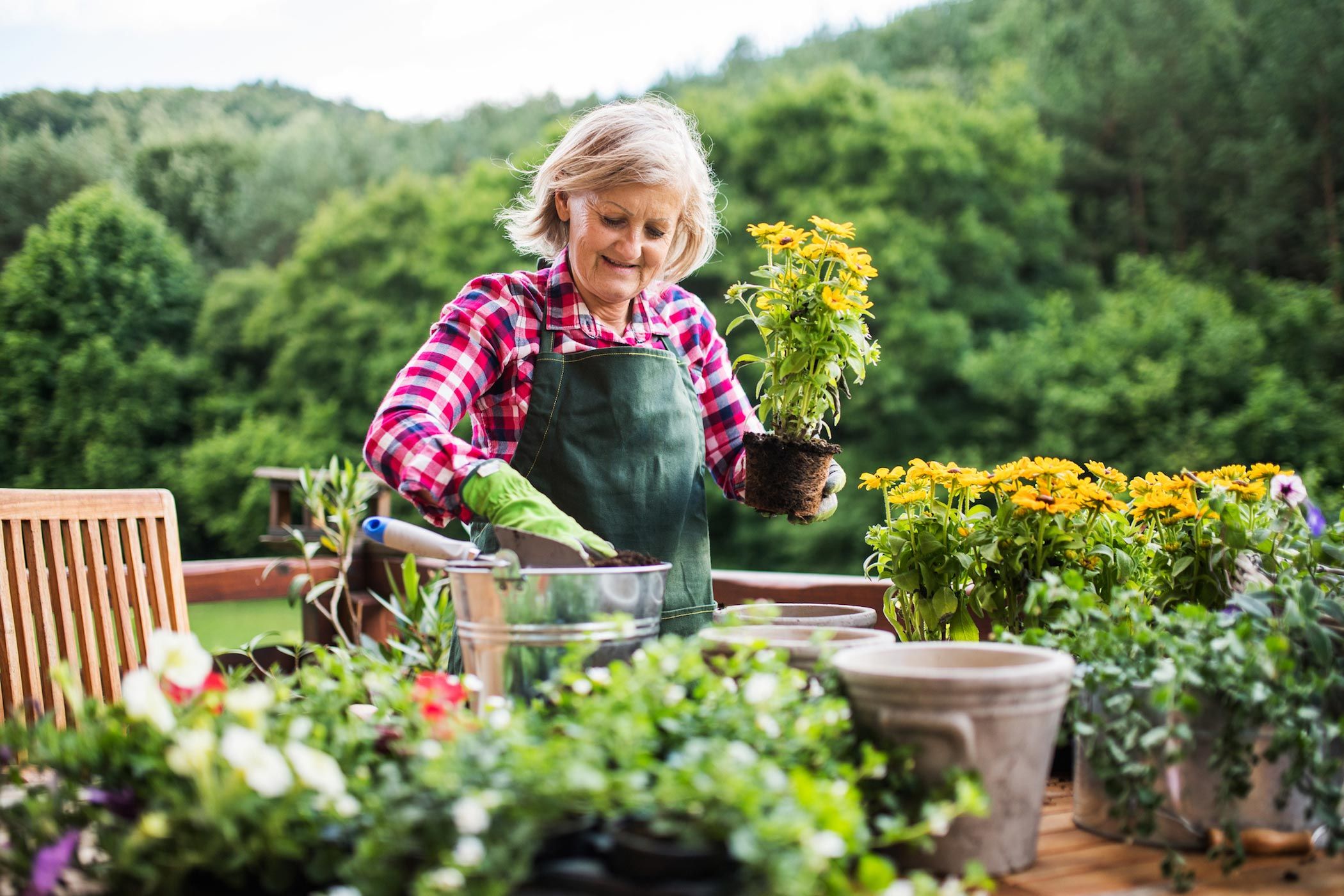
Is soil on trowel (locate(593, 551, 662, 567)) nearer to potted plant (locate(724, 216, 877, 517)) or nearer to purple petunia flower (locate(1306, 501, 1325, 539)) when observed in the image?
potted plant (locate(724, 216, 877, 517))

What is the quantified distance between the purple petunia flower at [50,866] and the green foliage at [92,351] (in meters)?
17.9

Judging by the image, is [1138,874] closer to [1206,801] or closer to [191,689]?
[1206,801]

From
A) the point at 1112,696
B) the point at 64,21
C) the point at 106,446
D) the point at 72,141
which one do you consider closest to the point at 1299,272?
the point at 1112,696

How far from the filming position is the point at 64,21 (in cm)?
2030

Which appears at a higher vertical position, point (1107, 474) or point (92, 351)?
point (92, 351)

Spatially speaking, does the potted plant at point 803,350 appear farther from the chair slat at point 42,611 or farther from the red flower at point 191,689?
the chair slat at point 42,611

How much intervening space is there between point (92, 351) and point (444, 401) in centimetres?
1858

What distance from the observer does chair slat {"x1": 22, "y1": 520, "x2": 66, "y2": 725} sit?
5.53ft

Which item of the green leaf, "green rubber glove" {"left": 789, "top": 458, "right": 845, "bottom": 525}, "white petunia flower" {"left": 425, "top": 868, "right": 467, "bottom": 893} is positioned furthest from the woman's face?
"white petunia flower" {"left": 425, "top": 868, "right": 467, "bottom": 893}

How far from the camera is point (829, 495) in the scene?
1.74m

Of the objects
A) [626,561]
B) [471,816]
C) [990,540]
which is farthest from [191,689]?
[990,540]

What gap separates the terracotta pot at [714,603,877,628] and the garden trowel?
17 cm

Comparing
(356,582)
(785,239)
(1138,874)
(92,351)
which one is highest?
(92,351)

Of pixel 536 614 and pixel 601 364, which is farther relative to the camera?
pixel 601 364
